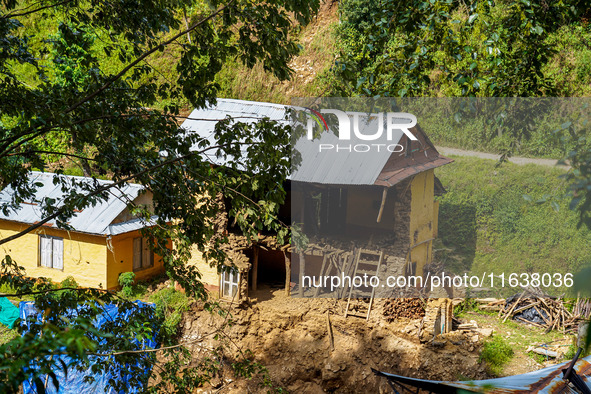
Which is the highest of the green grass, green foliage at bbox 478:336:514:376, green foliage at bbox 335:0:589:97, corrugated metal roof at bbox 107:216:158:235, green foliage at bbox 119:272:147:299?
green foliage at bbox 335:0:589:97

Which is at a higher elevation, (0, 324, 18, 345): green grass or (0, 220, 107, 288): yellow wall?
(0, 220, 107, 288): yellow wall

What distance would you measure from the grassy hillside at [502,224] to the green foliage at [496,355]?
Answer: 2489mm

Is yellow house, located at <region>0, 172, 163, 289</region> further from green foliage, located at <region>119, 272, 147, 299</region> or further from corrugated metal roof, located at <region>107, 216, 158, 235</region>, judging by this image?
green foliage, located at <region>119, 272, 147, 299</region>

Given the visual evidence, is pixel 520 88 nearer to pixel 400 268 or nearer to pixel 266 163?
pixel 266 163

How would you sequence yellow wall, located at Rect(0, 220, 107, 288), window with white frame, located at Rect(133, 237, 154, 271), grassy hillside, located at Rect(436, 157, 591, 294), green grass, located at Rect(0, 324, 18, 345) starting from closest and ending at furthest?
grassy hillside, located at Rect(436, 157, 591, 294)
green grass, located at Rect(0, 324, 18, 345)
yellow wall, located at Rect(0, 220, 107, 288)
window with white frame, located at Rect(133, 237, 154, 271)

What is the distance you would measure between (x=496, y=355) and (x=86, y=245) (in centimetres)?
1225

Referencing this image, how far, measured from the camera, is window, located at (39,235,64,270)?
18.0m

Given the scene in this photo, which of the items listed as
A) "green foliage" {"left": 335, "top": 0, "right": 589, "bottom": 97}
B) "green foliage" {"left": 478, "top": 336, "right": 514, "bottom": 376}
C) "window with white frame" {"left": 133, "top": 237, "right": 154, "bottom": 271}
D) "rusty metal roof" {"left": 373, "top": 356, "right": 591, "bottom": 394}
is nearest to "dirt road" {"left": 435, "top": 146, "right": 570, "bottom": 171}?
"green foliage" {"left": 478, "top": 336, "right": 514, "bottom": 376}

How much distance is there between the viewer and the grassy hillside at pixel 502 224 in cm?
1513

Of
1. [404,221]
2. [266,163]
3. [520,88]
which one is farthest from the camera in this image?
[404,221]

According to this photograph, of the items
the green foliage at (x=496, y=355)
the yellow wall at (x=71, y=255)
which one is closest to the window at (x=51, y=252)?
the yellow wall at (x=71, y=255)

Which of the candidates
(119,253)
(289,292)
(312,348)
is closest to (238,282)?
(289,292)

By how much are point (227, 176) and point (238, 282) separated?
10.1 metres

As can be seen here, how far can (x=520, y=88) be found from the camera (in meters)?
6.50
